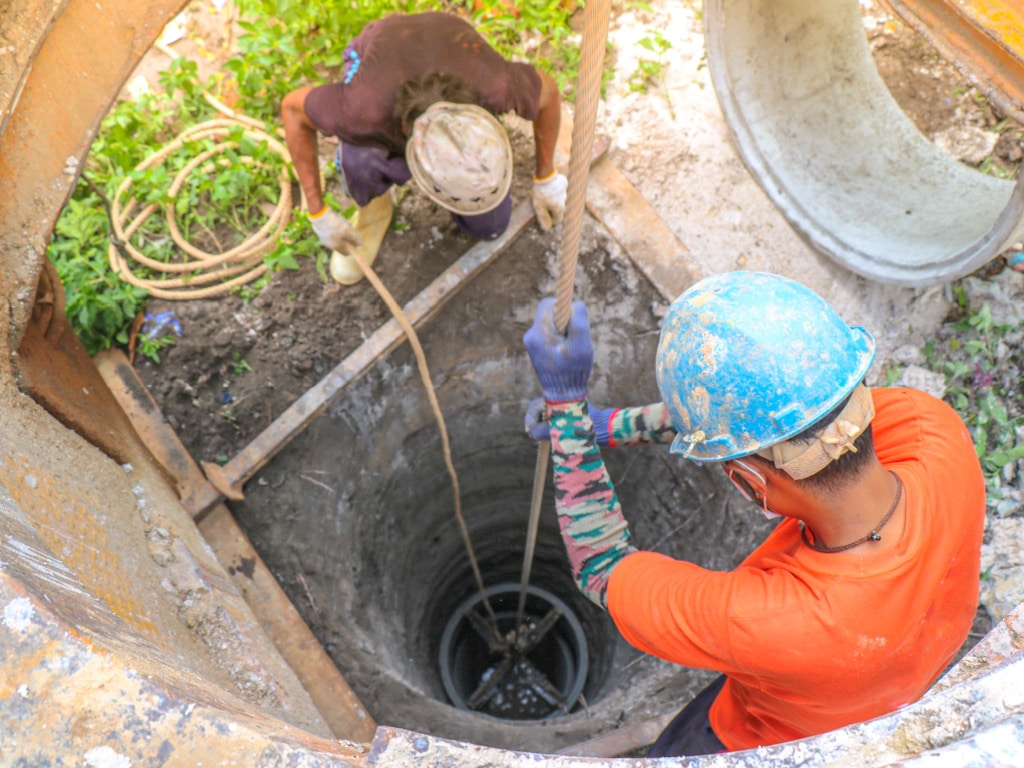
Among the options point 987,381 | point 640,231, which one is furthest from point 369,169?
point 987,381

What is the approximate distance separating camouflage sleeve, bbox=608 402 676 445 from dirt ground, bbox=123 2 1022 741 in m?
1.20

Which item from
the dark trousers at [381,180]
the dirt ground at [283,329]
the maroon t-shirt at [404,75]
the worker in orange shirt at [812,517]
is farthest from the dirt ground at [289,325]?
the worker in orange shirt at [812,517]

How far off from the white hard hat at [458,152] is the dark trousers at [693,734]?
2065mm

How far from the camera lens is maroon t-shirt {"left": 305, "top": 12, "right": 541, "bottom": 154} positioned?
281 cm

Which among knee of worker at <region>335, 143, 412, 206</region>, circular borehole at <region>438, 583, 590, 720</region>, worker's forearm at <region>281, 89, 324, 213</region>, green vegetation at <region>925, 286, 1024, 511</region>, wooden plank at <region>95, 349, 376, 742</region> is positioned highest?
worker's forearm at <region>281, 89, 324, 213</region>

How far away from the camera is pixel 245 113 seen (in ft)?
12.7

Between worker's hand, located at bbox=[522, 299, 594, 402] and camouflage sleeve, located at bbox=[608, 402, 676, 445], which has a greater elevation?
worker's hand, located at bbox=[522, 299, 594, 402]

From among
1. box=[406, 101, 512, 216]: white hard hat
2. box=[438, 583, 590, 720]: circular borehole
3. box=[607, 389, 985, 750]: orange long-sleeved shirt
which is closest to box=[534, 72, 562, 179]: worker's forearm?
box=[406, 101, 512, 216]: white hard hat

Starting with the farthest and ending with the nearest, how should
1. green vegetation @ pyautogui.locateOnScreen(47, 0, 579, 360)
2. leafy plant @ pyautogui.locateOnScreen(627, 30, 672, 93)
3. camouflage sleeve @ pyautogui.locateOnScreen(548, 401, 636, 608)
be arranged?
leafy plant @ pyautogui.locateOnScreen(627, 30, 672, 93)
green vegetation @ pyautogui.locateOnScreen(47, 0, 579, 360)
camouflage sleeve @ pyautogui.locateOnScreen(548, 401, 636, 608)

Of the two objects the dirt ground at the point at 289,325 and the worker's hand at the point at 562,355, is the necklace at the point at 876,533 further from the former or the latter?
the dirt ground at the point at 289,325

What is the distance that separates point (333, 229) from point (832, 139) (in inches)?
105

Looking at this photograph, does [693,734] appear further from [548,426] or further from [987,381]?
[987,381]

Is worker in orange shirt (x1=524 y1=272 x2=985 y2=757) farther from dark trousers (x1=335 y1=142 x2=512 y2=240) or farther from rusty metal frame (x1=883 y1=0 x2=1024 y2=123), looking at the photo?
dark trousers (x1=335 y1=142 x2=512 y2=240)

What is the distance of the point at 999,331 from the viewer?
9.52 feet
